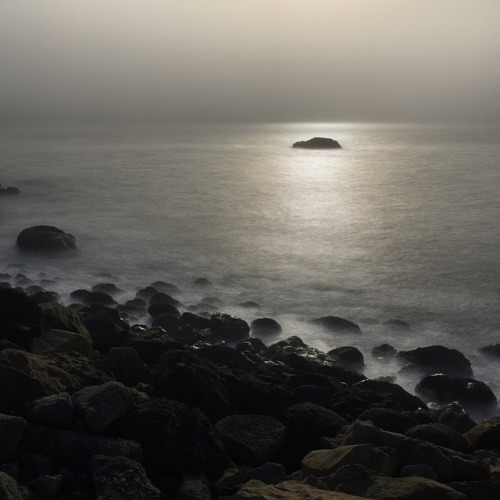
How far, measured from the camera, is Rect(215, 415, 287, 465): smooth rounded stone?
7.41m

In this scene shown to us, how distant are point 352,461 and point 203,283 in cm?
1533

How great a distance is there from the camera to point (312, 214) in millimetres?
42344

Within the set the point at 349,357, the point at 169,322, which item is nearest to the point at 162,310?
the point at 169,322

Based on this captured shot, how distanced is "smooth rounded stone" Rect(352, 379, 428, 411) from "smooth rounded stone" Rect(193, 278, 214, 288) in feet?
32.5

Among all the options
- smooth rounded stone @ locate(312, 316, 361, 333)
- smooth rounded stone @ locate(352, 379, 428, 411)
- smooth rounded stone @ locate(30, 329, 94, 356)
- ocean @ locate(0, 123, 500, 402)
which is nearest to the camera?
smooth rounded stone @ locate(30, 329, 94, 356)

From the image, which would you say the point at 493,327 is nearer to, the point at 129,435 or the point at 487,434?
the point at 487,434

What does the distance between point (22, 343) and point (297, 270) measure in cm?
1688

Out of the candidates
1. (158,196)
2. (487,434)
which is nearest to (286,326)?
(487,434)

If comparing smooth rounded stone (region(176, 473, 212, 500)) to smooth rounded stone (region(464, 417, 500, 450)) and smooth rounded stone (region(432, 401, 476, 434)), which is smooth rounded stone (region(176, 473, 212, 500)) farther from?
smooth rounded stone (region(432, 401, 476, 434))

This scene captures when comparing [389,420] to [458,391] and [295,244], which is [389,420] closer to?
[458,391]

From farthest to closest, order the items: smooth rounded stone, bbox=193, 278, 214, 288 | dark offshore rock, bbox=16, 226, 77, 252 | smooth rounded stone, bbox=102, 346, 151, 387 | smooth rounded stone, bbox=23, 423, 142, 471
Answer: dark offshore rock, bbox=16, 226, 77, 252
smooth rounded stone, bbox=193, 278, 214, 288
smooth rounded stone, bbox=102, 346, 151, 387
smooth rounded stone, bbox=23, 423, 142, 471

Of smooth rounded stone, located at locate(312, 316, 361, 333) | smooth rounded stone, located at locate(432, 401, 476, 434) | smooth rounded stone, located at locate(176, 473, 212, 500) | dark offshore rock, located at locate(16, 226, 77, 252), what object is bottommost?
smooth rounded stone, located at locate(312, 316, 361, 333)

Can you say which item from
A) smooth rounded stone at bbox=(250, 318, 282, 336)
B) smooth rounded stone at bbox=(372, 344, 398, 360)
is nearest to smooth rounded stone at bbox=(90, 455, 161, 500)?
smooth rounded stone at bbox=(372, 344, 398, 360)

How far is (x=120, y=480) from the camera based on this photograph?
6074mm
